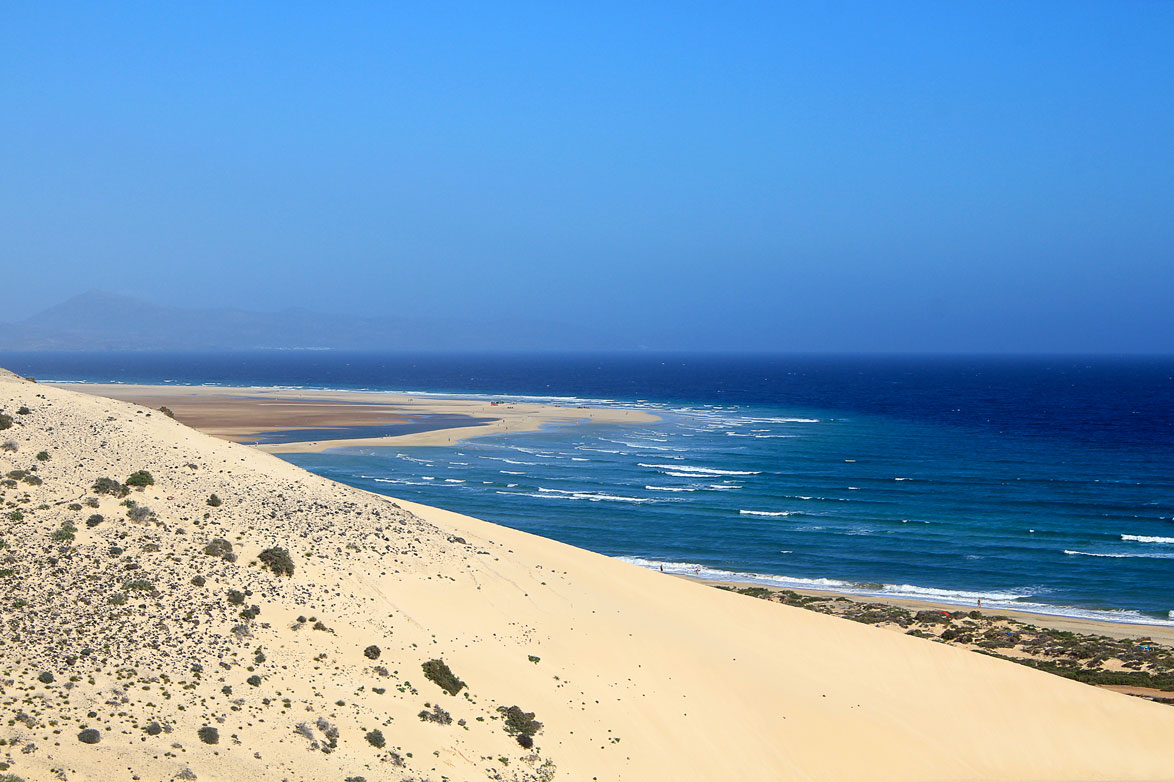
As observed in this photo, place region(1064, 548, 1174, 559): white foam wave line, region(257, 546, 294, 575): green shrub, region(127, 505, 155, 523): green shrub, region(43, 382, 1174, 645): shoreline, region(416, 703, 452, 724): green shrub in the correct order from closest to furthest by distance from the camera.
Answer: region(416, 703, 452, 724): green shrub → region(257, 546, 294, 575): green shrub → region(127, 505, 155, 523): green shrub → region(43, 382, 1174, 645): shoreline → region(1064, 548, 1174, 559): white foam wave line

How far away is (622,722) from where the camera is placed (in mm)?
23109

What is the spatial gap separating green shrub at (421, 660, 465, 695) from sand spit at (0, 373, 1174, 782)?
0.12 meters

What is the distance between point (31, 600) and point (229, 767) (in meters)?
7.21

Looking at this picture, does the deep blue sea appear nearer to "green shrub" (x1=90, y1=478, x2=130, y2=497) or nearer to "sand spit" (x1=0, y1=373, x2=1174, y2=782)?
"sand spit" (x1=0, y1=373, x2=1174, y2=782)

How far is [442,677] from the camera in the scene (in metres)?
21.7

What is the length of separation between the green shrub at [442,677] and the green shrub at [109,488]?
10.4 meters

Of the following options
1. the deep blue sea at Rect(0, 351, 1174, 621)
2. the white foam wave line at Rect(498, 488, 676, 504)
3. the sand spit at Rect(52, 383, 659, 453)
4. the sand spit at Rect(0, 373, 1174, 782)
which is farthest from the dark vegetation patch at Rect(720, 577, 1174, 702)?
the sand spit at Rect(52, 383, 659, 453)

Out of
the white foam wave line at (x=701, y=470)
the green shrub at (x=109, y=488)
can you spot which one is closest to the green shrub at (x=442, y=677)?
the green shrub at (x=109, y=488)

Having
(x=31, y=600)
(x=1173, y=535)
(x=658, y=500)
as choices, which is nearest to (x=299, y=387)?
(x=658, y=500)

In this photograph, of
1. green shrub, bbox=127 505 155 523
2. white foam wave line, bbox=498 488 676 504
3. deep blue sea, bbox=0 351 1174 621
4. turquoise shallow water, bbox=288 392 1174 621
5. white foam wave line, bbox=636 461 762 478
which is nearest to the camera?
green shrub, bbox=127 505 155 523

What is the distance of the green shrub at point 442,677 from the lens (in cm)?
2147

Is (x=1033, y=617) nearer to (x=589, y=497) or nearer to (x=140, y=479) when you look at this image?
(x=589, y=497)

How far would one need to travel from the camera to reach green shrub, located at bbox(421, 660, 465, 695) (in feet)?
70.4

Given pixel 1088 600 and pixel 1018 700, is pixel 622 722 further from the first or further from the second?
pixel 1088 600
